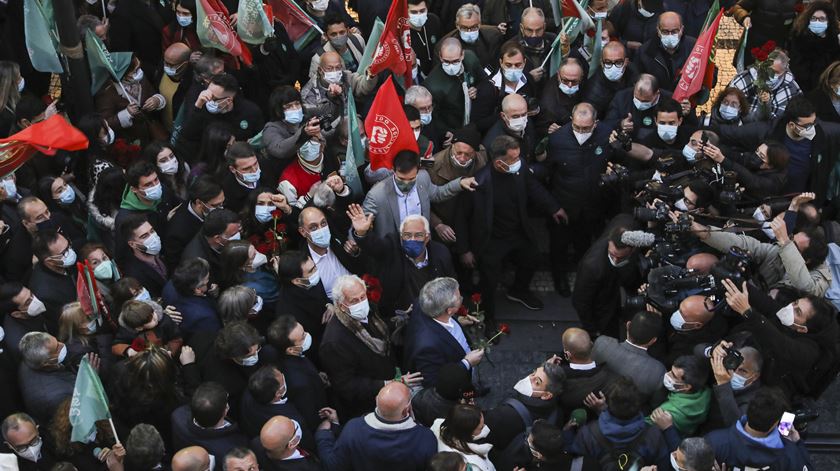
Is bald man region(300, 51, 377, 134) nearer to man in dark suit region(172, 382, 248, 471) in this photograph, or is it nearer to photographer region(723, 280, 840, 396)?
man in dark suit region(172, 382, 248, 471)

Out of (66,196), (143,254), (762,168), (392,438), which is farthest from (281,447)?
(762,168)

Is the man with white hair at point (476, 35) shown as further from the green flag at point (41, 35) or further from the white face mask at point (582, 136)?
the green flag at point (41, 35)

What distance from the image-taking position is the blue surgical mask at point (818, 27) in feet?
38.9

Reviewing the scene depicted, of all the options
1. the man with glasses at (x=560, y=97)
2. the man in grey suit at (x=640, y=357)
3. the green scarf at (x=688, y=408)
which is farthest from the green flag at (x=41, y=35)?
the green scarf at (x=688, y=408)

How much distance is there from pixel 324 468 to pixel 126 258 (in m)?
2.85

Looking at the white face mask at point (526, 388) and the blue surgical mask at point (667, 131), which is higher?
the blue surgical mask at point (667, 131)

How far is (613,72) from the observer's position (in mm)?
11078

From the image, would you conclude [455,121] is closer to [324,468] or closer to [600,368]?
[600,368]

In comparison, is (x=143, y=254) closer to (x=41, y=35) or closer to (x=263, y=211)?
(x=263, y=211)

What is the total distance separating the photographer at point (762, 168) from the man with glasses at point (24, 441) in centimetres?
613

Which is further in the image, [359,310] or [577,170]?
[577,170]

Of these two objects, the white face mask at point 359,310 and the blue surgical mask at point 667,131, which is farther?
the blue surgical mask at point 667,131

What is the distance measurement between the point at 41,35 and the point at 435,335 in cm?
518

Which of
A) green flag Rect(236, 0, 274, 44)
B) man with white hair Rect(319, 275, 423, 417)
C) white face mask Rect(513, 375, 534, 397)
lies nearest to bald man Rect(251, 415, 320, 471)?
man with white hair Rect(319, 275, 423, 417)
